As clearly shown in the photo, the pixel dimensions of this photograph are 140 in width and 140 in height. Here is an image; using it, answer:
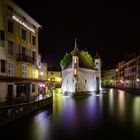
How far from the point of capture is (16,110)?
69.4 ft

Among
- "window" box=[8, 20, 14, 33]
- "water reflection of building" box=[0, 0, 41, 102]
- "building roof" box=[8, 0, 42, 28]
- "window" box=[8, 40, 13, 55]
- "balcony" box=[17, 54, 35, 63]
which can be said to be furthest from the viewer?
"balcony" box=[17, 54, 35, 63]

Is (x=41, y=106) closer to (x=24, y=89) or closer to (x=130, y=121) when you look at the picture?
(x=24, y=89)

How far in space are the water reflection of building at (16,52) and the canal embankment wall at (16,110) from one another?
3.78 meters

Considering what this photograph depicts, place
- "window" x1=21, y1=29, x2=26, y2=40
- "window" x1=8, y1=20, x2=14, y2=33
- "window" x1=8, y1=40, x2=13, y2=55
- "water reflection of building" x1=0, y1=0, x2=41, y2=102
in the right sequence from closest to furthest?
1. "water reflection of building" x1=0, y1=0, x2=41, y2=102
2. "window" x1=8, y1=20, x2=14, y2=33
3. "window" x1=8, y1=40, x2=13, y2=55
4. "window" x1=21, y1=29, x2=26, y2=40

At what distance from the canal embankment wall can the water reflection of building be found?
12.4 feet

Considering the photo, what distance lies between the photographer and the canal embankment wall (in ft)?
60.8

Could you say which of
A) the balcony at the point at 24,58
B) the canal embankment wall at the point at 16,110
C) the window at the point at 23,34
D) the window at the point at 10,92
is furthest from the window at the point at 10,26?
the canal embankment wall at the point at 16,110

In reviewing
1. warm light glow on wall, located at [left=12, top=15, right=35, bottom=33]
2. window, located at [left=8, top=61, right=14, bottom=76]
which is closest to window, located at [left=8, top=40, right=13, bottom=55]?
window, located at [left=8, top=61, right=14, bottom=76]

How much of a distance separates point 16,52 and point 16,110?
12.9 metres

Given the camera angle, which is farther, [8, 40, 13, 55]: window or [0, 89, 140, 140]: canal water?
[8, 40, 13, 55]: window

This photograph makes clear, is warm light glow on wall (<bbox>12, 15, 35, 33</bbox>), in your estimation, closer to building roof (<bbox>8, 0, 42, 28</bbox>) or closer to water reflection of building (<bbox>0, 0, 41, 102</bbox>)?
water reflection of building (<bbox>0, 0, 41, 102</bbox>)

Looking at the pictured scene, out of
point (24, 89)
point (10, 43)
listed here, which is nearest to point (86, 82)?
point (24, 89)

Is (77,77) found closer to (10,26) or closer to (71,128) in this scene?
(10,26)

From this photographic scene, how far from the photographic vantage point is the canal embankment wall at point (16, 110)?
1855 centimetres
